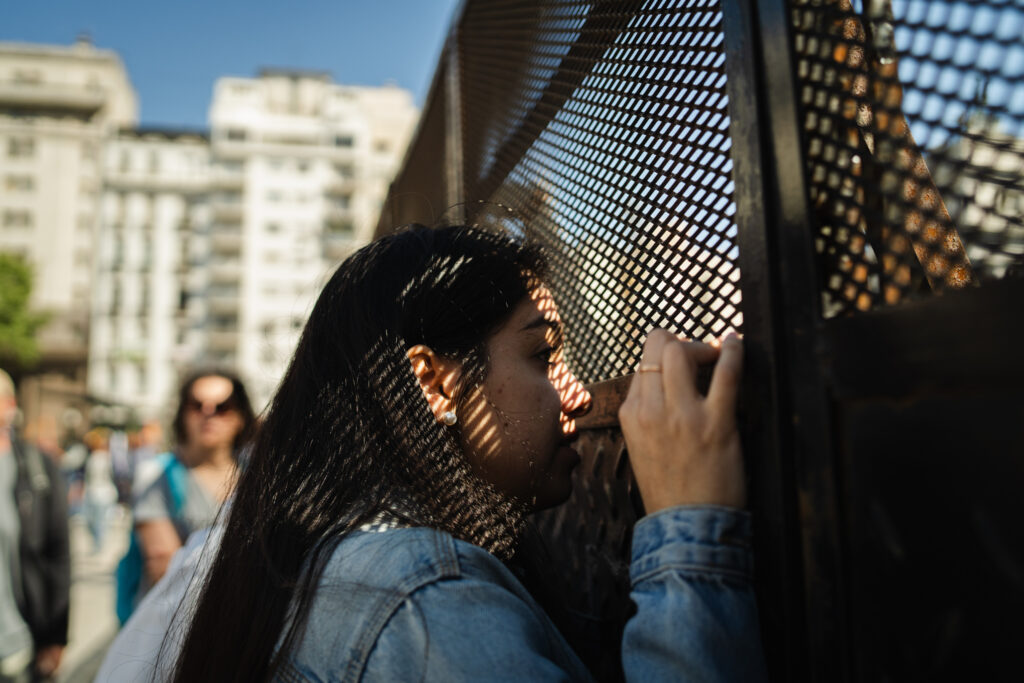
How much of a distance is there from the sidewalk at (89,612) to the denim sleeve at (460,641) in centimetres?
478

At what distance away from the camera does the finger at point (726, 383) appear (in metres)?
1.07

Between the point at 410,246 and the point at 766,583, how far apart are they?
91 cm

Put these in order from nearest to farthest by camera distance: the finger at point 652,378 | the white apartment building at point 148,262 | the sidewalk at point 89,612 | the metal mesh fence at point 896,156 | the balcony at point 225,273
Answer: the metal mesh fence at point 896,156
the finger at point 652,378
the sidewalk at point 89,612
the white apartment building at point 148,262
the balcony at point 225,273

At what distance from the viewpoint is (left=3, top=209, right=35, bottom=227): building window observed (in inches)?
1977

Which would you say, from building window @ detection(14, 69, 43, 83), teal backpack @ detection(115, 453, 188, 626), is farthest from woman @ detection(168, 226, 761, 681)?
building window @ detection(14, 69, 43, 83)

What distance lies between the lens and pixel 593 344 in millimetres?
1783

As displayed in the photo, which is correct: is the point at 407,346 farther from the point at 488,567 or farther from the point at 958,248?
the point at 958,248

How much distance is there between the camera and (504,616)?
1061 millimetres

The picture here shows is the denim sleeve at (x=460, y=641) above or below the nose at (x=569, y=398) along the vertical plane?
below

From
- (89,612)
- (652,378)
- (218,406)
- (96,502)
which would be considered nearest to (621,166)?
(652,378)

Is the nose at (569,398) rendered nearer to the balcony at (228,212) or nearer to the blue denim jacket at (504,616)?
the blue denim jacket at (504,616)

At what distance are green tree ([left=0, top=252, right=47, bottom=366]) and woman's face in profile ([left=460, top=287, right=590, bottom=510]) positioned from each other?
134 ft

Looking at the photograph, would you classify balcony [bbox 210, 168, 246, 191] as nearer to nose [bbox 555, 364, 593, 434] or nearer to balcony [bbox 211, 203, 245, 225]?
balcony [bbox 211, 203, 245, 225]

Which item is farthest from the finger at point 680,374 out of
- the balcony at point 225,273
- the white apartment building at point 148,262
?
the balcony at point 225,273
